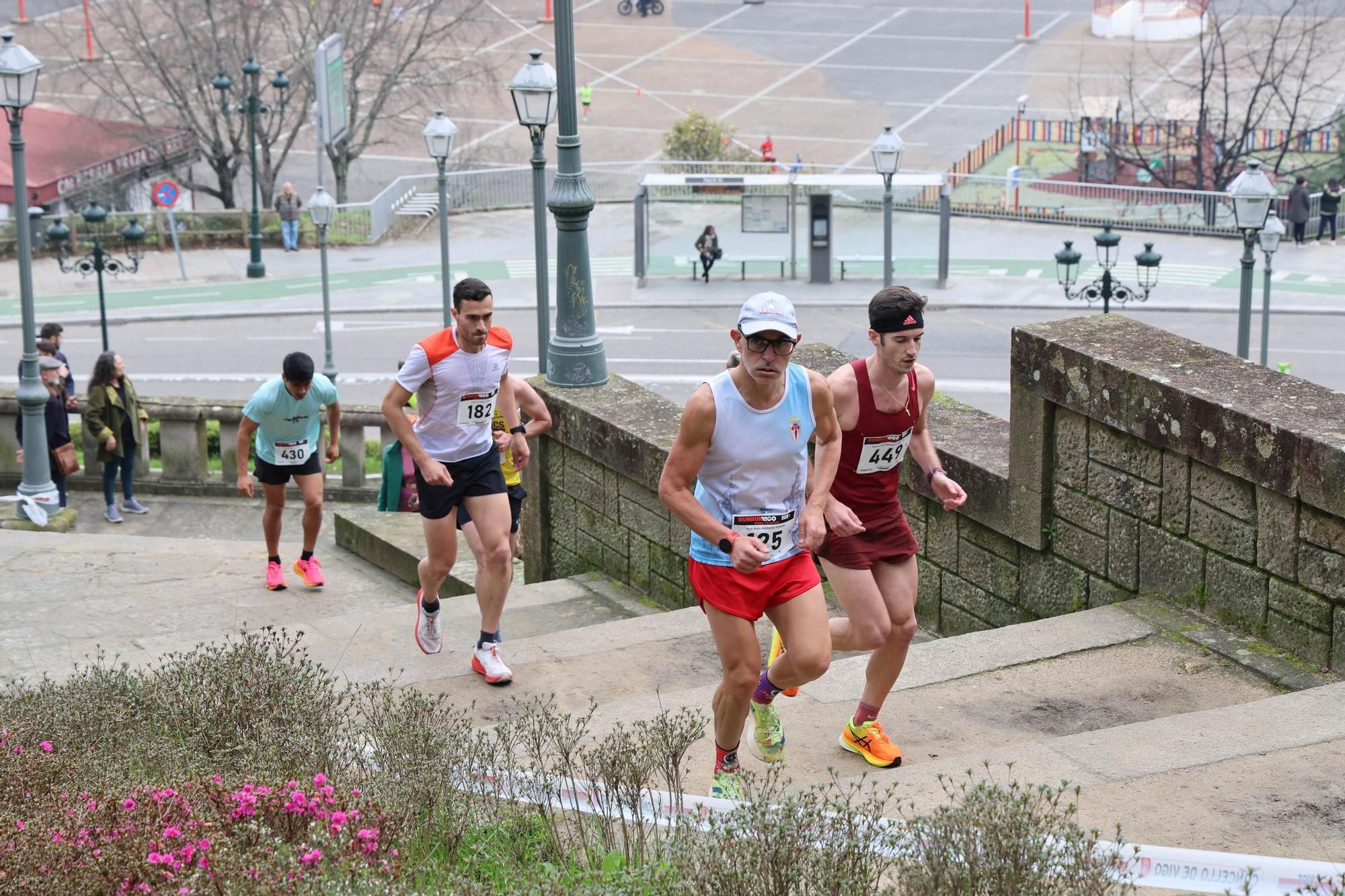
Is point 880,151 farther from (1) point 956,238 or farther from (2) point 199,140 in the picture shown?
(2) point 199,140

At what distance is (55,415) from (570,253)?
724 centimetres

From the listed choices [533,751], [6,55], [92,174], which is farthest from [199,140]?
[533,751]

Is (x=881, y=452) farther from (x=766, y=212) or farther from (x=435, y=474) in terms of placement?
(x=766, y=212)

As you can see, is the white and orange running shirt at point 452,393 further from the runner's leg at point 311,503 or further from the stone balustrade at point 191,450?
the stone balustrade at point 191,450

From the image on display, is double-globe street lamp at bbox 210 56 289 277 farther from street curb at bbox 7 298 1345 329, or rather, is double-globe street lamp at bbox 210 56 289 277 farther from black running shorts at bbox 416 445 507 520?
black running shorts at bbox 416 445 507 520

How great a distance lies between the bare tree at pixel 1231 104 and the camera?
1545 inches

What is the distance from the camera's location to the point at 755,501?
5.64 m

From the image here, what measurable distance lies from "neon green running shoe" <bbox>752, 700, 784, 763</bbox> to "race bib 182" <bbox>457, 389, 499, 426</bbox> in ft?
7.87

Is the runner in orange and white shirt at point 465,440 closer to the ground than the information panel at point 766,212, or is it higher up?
closer to the ground

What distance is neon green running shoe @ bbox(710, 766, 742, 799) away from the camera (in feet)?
17.0

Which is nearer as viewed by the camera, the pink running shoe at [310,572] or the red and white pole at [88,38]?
the pink running shoe at [310,572]

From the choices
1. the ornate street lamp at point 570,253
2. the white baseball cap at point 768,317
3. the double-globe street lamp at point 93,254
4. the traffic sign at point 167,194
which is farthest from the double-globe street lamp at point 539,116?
the traffic sign at point 167,194

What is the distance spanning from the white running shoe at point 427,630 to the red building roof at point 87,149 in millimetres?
34232

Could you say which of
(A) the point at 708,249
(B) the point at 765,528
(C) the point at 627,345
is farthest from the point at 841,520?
(A) the point at 708,249
